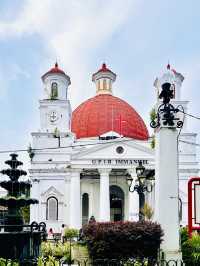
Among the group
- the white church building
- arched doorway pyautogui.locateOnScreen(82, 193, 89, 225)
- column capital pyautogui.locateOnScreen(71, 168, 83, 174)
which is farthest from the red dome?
column capital pyautogui.locateOnScreen(71, 168, 83, 174)

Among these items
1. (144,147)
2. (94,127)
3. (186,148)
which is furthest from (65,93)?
(186,148)

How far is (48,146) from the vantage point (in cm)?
4750

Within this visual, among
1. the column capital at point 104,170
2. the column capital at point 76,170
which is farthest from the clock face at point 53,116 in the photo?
the column capital at point 104,170

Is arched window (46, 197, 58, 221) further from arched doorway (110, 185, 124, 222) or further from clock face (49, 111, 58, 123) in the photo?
clock face (49, 111, 58, 123)

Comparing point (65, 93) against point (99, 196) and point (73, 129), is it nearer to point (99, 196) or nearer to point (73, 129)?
point (73, 129)

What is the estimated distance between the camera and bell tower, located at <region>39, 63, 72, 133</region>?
160 feet

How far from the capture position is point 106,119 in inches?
2112

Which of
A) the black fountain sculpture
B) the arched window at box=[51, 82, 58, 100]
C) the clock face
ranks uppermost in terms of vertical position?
the arched window at box=[51, 82, 58, 100]

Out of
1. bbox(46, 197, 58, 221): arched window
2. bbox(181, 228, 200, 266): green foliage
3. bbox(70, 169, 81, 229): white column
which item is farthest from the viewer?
bbox(46, 197, 58, 221): arched window

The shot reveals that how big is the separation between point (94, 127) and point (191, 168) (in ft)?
40.8

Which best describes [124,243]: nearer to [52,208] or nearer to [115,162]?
[115,162]

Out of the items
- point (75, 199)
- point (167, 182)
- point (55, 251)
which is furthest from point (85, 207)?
point (167, 182)

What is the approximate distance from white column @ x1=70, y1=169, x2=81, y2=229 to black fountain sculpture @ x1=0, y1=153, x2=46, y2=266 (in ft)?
93.2

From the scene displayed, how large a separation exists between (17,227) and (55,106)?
3617 centimetres
